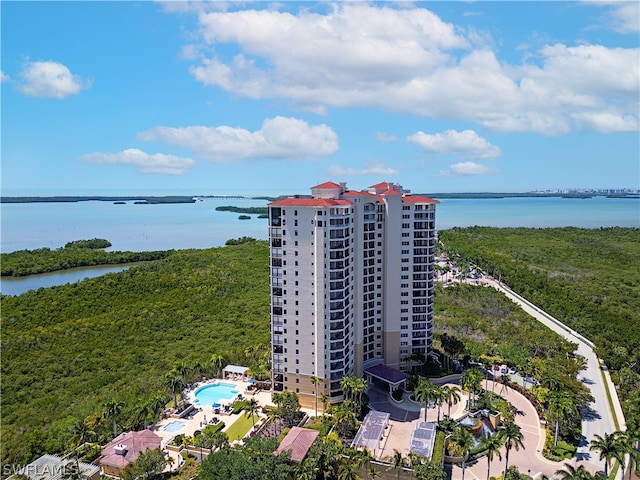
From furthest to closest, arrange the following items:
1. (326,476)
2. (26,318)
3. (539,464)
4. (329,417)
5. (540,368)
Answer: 1. (26,318)
2. (540,368)
3. (329,417)
4. (539,464)
5. (326,476)

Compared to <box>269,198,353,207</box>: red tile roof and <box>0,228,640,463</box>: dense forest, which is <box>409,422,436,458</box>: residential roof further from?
<box>269,198,353,207</box>: red tile roof

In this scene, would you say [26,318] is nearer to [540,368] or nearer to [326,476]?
[326,476]

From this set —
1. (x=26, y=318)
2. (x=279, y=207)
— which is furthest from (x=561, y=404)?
(x=26, y=318)

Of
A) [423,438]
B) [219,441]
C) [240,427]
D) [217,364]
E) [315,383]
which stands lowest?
[240,427]

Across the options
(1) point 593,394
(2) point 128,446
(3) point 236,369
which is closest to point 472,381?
(1) point 593,394

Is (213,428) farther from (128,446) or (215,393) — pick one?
(215,393)

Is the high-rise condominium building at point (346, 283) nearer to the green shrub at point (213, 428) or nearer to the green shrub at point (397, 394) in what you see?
the green shrub at point (397, 394)

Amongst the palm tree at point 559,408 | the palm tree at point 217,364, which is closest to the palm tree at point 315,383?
the palm tree at point 217,364
